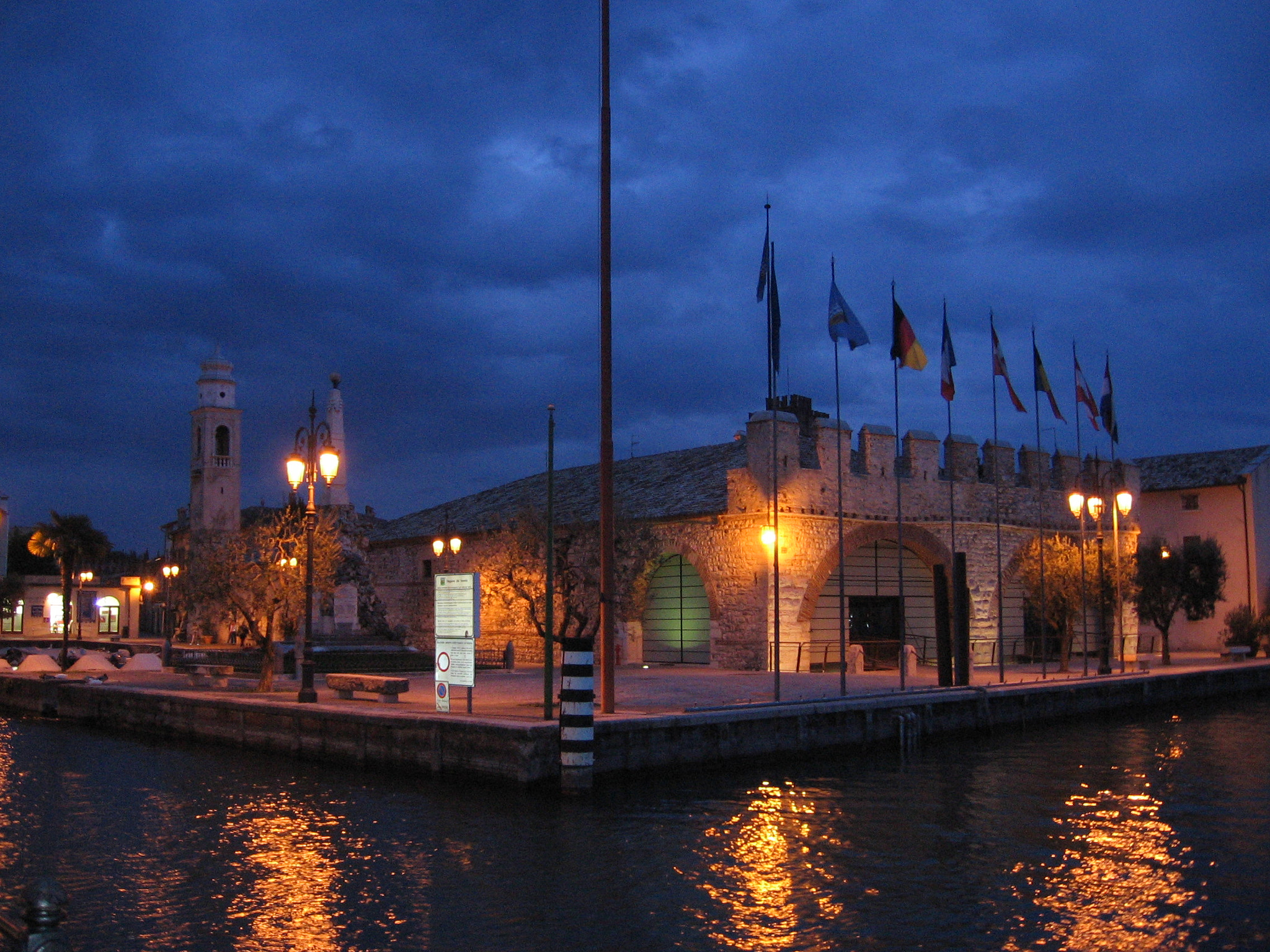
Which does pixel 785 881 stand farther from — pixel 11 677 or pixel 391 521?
pixel 391 521

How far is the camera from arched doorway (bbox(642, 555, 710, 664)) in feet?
99.8

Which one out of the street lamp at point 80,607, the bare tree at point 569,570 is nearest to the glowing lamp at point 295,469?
the bare tree at point 569,570

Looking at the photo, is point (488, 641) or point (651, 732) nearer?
point (651, 732)

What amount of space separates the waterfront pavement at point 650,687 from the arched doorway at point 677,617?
53 centimetres

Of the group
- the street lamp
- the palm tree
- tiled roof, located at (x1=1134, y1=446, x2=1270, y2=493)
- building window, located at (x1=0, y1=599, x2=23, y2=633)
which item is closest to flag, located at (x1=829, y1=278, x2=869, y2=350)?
tiled roof, located at (x1=1134, y1=446, x2=1270, y2=493)

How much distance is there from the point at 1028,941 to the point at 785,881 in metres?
2.40

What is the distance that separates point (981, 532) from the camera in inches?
1276

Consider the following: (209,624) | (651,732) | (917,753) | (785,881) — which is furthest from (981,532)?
(209,624)

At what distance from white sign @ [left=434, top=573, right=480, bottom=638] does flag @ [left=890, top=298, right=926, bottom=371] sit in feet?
36.8

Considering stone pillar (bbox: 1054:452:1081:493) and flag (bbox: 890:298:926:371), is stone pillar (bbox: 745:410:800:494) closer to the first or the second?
flag (bbox: 890:298:926:371)

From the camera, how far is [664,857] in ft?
37.3

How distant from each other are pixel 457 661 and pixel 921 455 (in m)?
17.8

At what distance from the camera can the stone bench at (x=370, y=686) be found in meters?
19.0

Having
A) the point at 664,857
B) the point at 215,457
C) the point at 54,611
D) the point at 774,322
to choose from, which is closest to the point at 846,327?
the point at 774,322
